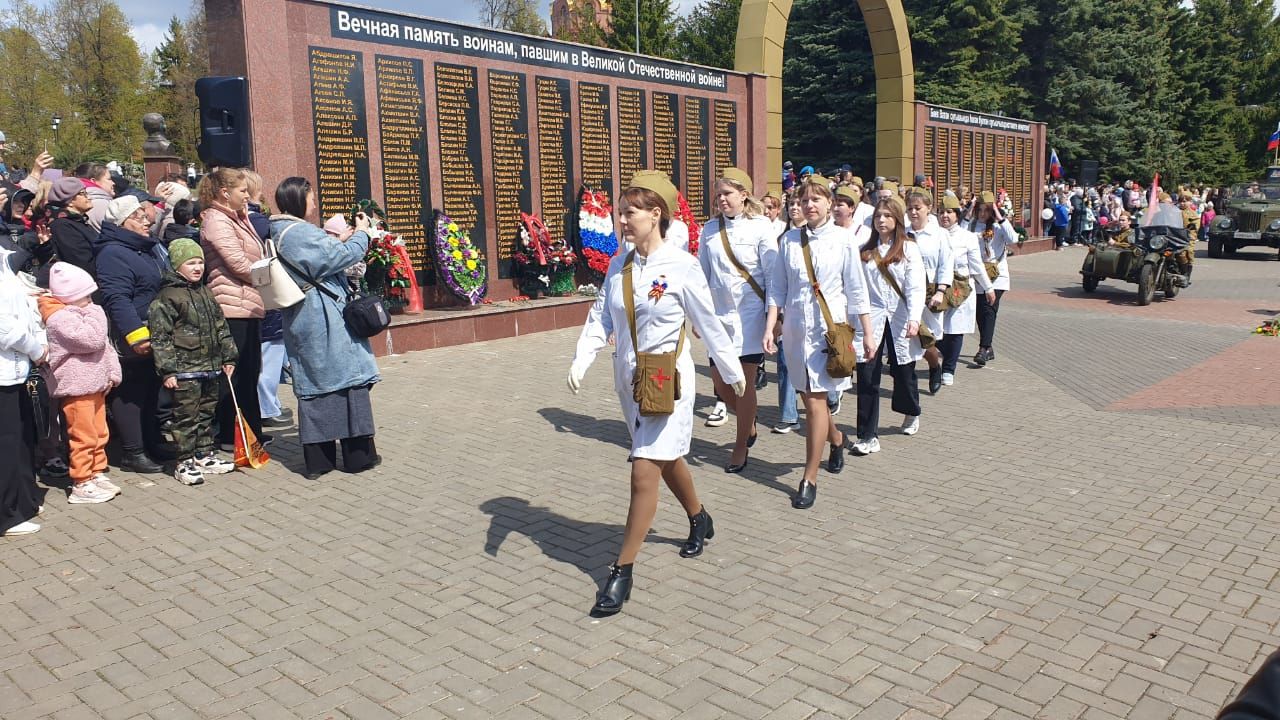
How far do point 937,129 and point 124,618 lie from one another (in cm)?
2295

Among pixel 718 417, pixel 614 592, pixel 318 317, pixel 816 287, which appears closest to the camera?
pixel 614 592

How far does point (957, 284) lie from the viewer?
920cm

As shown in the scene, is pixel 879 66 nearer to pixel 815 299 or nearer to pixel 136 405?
pixel 815 299

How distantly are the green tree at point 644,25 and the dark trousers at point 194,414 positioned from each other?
121 ft

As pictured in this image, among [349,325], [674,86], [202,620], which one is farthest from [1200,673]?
[674,86]

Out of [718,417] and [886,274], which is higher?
[886,274]

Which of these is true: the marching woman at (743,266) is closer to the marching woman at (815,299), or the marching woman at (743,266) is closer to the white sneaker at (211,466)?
the marching woman at (815,299)

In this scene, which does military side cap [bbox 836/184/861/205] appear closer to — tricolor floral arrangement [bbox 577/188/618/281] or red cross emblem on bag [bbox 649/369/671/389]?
red cross emblem on bag [bbox 649/369/671/389]

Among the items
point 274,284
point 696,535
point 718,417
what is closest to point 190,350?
point 274,284

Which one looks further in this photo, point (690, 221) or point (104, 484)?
point (690, 221)

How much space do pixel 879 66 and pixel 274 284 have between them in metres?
18.9

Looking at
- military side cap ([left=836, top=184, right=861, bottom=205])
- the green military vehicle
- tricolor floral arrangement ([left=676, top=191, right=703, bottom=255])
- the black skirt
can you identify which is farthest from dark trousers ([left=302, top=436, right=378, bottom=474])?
the green military vehicle

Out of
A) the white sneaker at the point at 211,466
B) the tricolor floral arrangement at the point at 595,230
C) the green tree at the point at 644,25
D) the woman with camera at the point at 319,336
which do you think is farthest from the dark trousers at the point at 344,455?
the green tree at the point at 644,25

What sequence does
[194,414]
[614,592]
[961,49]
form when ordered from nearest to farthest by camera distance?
[614,592], [194,414], [961,49]
